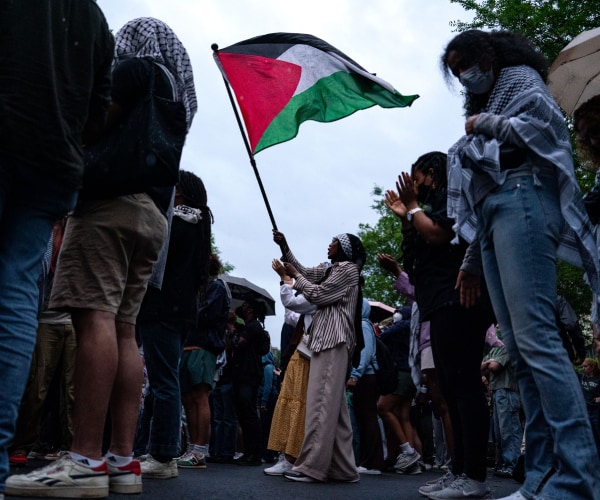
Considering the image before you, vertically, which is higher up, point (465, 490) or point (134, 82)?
point (134, 82)

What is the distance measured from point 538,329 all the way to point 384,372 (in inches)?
218

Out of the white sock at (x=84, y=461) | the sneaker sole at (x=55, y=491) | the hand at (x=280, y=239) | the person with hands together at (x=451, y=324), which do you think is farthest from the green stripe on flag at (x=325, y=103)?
the sneaker sole at (x=55, y=491)

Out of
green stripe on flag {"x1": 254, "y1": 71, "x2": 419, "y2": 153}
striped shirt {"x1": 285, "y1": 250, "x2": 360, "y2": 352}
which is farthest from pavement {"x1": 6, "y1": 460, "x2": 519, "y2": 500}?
green stripe on flag {"x1": 254, "y1": 71, "x2": 419, "y2": 153}

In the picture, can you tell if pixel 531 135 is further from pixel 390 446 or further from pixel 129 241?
pixel 390 446

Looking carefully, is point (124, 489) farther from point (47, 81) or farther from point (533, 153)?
point (533, 153)

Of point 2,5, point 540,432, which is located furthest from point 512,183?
point 2,5

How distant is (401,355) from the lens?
9.46m

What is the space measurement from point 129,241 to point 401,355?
648cm

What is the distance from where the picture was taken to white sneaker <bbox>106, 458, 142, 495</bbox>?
340 cm

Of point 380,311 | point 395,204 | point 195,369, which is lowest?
point 195,369

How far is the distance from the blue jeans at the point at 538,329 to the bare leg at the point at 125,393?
5.75 feet

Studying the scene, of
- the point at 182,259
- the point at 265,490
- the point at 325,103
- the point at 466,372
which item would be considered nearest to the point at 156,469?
the point at 265,490

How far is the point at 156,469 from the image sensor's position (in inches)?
177

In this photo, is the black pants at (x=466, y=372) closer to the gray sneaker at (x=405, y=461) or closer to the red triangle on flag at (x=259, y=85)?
the red triangle on flag at (x=259, y=85)
